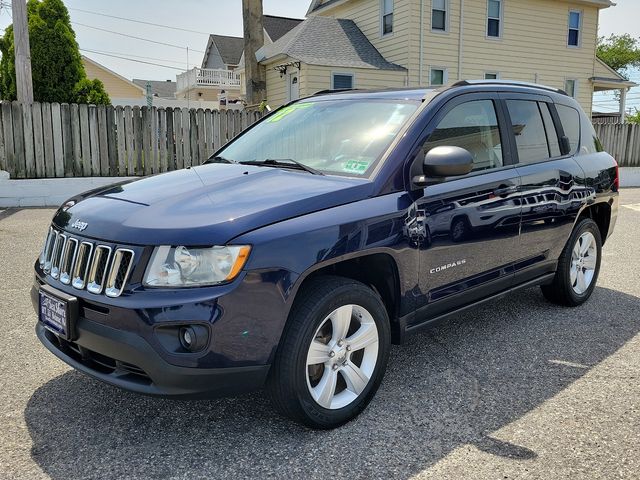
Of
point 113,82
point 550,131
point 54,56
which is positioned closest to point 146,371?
point 550,131

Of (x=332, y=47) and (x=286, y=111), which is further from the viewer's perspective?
(x=332, y=47)

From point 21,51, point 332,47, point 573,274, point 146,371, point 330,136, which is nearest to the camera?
point 146,371

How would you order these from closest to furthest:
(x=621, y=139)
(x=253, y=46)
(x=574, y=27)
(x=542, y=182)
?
(x=542, y=182) → (x=253, y=46) → (x=621, y=139) → (x=574, y=27)

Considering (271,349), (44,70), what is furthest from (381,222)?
(44,70)

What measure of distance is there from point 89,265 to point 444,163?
74.4 inches

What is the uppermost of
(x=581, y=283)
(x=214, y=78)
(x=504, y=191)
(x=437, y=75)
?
(x=214, y=78)

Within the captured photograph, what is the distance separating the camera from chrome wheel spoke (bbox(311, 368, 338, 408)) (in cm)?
291

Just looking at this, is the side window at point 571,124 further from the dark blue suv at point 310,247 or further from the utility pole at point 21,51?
the utility pole at point 21,51

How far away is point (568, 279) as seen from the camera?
4.84 meters

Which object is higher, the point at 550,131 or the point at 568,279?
the point at 550,131

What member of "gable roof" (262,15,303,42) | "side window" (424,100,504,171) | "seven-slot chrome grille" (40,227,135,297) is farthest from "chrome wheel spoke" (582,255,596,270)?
"gable roof" (262,15,303,42)

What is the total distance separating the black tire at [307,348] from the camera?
2.72 m

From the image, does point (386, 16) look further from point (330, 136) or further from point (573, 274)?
point (330, 136)

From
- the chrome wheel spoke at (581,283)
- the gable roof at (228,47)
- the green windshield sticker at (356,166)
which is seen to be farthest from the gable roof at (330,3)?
the green windshield sticker at (356,166)
